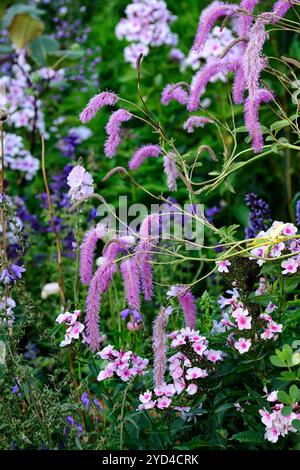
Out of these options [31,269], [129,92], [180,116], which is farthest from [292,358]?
[129,92]

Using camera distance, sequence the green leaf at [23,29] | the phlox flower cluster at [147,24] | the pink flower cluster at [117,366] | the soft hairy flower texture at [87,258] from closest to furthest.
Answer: the soft hairy flower texture at [87,258] → the pink flower cluster at [117,366] → the phlox flower cluster at [147,24] → the green leaf at [23,29]

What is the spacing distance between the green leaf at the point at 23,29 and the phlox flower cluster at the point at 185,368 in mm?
2658

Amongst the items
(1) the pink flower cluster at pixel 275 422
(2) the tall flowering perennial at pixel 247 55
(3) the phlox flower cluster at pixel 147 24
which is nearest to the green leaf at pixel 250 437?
(1) the pink flower cluster at pixel 275 422

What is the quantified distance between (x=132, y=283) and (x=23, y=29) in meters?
2.83

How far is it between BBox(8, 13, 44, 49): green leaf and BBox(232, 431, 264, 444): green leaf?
114 inches

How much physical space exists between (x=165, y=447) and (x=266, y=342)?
434mm

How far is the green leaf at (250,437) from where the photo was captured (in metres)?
2.19

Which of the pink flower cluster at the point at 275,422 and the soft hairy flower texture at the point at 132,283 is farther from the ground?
the soft hairy flower texture at the point at 132,283

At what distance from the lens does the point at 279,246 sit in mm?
2268

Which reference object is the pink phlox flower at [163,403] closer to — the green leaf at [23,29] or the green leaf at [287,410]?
the green leaf at [287,410]

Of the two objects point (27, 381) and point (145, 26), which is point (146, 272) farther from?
point (145, 26)

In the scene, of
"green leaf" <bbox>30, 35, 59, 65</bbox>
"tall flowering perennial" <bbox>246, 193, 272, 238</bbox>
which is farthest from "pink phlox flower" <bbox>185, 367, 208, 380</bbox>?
"green leaf" <bbox>30, 35, 59, 65</bbox>

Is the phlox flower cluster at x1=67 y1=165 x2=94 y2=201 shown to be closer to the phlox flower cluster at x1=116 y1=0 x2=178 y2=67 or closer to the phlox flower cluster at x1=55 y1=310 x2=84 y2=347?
the phlox flower cluster at x1=55 y1=310 x2=84 y2=347
